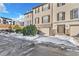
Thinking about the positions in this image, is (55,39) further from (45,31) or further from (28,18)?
(28,18)

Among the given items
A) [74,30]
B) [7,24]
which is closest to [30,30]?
[7,24]

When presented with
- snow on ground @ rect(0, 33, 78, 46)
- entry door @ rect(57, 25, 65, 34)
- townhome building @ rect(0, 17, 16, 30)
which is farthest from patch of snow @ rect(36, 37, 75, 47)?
townhome building @ rect(0, 17, 16, 30)

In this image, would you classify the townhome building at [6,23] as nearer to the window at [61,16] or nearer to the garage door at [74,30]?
the window at [61,16]

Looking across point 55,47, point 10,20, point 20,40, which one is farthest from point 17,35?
point 55,47

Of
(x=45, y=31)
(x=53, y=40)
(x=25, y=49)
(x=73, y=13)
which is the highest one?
(x=73, y=13)

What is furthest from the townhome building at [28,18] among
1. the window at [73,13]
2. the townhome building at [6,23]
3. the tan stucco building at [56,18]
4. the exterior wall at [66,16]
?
the window at [73,13]

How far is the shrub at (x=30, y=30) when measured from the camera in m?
1.96

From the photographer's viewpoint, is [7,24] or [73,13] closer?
[73,13]

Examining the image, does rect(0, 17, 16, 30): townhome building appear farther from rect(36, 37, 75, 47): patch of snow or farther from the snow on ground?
rect(36, 37, 75, 47): patch of snow

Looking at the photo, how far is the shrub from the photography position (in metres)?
1.96

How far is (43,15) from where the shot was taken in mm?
2010

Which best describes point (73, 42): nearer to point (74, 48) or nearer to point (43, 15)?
point (74, 48)

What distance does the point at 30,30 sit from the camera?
1971mm

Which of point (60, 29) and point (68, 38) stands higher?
point (60, 29)
